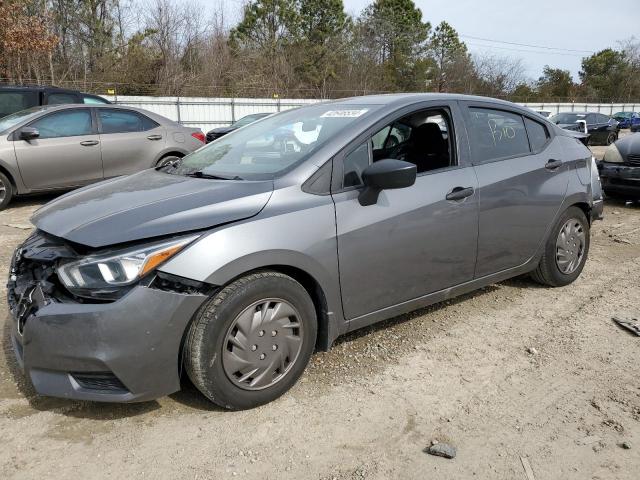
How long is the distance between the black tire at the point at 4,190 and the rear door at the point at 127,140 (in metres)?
1.30

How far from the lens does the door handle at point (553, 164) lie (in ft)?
13.4

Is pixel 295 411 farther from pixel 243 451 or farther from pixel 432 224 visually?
pixel 432 224

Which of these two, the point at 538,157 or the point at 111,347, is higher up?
the point at 538,157

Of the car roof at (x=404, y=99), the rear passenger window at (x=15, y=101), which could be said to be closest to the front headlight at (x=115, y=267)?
the car roof at (x=404, y=99)

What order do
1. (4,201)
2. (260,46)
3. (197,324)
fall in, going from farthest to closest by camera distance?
(260,46)
(4,201)
(197,324)

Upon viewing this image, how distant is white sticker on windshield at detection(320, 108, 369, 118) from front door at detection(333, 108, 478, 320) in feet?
0.60

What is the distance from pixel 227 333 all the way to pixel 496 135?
251 centimetres

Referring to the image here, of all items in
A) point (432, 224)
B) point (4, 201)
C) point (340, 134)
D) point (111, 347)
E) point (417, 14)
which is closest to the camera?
point (111, 347)

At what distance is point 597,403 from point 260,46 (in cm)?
3564

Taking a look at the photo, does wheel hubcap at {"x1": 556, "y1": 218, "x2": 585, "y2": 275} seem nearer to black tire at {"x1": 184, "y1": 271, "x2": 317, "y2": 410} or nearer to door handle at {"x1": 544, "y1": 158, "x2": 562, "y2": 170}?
door handle at {"x1": 544, "y1": 158, "x2": 562, "y2": 170}

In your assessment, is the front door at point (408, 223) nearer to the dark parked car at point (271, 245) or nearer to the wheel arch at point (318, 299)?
the dark parked car at point (271, 245)

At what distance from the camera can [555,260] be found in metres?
4.32

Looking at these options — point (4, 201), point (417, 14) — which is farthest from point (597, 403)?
point (417, 14)

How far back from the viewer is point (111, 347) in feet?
7.55
